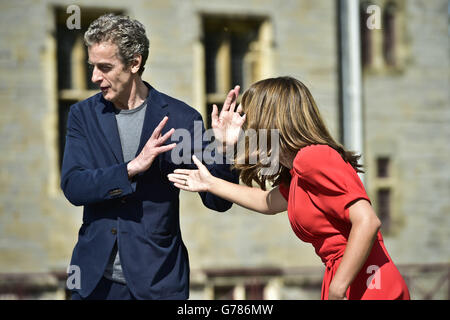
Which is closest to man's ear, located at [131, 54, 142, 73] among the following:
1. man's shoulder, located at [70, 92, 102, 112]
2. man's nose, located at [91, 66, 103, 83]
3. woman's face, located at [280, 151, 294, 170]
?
man's nose, located at [91, 66, 103, 83]

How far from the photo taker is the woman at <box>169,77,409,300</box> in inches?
106

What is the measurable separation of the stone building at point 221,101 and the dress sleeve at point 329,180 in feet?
19.2

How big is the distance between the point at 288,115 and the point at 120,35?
2.99 feet

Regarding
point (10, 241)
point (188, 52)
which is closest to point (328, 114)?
point (188, 52)

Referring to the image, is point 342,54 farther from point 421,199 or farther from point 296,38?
point 421,199

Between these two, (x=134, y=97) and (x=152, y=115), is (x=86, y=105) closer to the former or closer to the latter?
(x=134, y=97)

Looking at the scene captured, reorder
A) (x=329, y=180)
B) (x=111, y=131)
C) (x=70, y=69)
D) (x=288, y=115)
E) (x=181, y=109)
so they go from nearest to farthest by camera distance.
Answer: (x=329, y=180) < (x=288, y=115) < (x=111, y=131) < (x=181, y=109) < (x=70, y=69)

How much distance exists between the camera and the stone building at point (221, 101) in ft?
29.2

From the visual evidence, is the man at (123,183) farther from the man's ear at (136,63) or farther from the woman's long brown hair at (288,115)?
the woman's long brown hair at (288,115)

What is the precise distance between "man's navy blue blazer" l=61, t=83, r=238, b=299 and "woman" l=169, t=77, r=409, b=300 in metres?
0.45

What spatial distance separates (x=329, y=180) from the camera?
279 centimetres

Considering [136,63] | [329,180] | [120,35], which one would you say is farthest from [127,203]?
[329,180]

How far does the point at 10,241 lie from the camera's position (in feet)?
28.9
